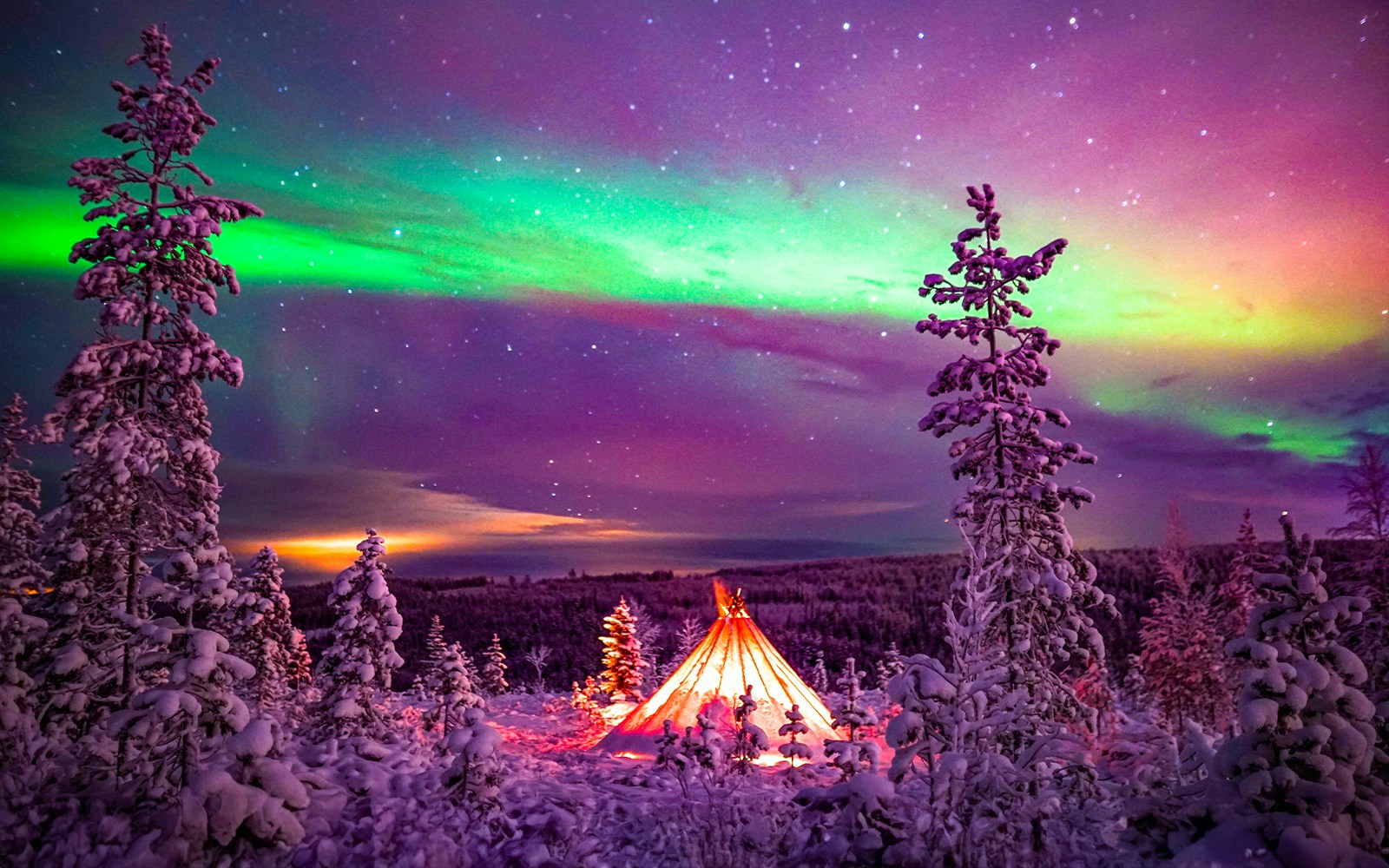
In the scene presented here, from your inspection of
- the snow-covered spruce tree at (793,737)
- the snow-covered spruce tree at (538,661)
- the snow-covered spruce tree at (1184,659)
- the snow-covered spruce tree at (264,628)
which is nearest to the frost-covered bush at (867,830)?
the snow-covered spruce tree at (793,737)

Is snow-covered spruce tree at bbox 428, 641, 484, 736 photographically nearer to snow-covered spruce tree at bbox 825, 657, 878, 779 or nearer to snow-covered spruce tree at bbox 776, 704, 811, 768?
snow-covered spruce tree at bbox 776, 704, 811, 768

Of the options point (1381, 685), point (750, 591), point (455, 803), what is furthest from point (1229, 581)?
point (750, 591)

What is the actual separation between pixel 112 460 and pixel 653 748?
11.8 metres

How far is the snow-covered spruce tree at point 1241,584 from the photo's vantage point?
2797 cm

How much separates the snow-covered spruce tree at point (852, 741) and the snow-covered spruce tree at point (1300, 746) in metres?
3.19

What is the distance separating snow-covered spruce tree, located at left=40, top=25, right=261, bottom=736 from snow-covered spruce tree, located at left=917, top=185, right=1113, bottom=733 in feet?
38.3

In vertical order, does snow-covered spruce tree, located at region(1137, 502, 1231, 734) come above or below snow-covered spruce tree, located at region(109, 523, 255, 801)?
below

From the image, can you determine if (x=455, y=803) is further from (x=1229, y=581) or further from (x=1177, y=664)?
(x=1229, y=581)

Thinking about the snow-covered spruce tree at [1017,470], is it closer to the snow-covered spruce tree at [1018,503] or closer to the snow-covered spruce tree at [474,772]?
the snow-covered spruce tree at [1018,503]

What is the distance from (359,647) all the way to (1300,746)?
14150mm

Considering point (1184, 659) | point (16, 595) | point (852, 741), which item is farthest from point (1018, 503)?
point (1184, 659)

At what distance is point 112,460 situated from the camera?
1045 cm

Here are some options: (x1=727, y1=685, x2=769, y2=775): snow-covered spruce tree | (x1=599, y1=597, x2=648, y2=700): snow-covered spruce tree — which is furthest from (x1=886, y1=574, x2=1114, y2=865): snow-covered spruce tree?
(x1=599, y1=597, x2=648, y2=700): snow-covered spruce tree

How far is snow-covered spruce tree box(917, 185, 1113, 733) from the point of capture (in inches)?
486
